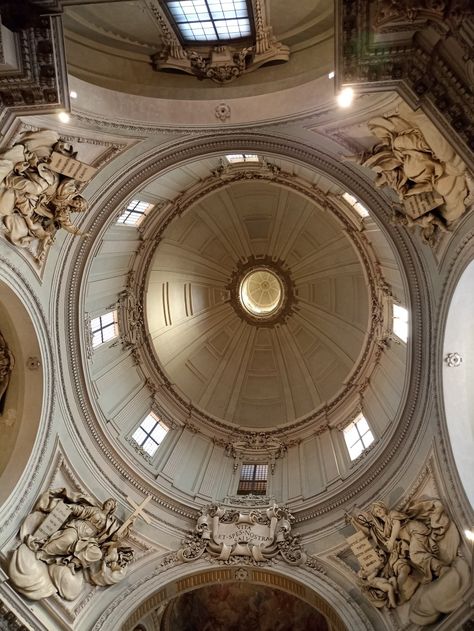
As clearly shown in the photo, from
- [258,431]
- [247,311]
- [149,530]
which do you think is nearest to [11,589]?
[149,530]

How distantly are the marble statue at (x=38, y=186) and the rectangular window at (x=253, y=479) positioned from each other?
11660 mm

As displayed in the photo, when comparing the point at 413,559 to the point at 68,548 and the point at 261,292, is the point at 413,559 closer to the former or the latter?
the point at 68,548

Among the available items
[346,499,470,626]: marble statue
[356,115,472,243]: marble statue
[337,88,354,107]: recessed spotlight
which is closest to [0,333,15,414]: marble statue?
[346,499,470,626]: marble statue

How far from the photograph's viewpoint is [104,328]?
68.6 feet

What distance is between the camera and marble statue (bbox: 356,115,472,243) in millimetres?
11766

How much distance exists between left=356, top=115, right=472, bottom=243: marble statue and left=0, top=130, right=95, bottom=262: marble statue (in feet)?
22.9

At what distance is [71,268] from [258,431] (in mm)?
10897

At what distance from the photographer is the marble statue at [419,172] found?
11.8 metres

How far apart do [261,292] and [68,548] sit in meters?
15.9

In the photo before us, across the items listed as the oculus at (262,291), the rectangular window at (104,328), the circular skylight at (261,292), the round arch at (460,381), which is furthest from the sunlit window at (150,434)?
the round arch at (460,381)

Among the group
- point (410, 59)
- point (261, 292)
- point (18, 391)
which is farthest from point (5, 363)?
point (261, 292)

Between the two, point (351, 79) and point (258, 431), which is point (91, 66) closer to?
point (351, 79)

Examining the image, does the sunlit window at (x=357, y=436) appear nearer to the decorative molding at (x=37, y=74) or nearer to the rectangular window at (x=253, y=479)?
the rectangular window at (x=253, y=479)

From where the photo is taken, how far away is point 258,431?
78.6 ft
